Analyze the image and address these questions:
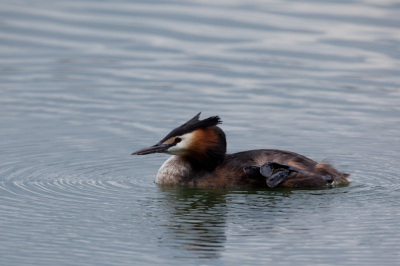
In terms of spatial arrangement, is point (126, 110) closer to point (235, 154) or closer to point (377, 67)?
point (235, 154)

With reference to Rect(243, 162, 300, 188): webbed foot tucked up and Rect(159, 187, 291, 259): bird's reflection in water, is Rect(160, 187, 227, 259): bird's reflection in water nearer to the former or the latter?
Rect(159, 187, 291, 259): bird's reflection in water

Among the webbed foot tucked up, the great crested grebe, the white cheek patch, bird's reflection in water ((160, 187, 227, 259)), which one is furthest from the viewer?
the white cheek patch

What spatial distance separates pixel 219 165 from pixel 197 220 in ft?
5.99

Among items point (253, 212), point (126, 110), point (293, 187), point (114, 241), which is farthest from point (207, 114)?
point (114, 241)

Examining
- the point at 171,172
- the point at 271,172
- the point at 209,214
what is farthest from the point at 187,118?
the point at 209,214

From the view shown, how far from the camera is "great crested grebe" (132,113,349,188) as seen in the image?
12578 mm

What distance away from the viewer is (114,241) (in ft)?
33.7

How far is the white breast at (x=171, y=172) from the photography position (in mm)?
12773

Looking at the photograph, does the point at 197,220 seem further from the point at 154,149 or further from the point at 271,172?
the point at 154,149

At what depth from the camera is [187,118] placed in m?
16.1

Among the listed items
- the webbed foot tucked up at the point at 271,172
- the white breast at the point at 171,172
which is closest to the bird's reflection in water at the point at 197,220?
the white breast at the point at 171,172

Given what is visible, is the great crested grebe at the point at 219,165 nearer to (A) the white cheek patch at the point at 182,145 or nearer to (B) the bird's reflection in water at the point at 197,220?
(A) the white cheek patch at the point at 182,145

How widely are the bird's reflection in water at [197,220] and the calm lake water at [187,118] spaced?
0.03 m

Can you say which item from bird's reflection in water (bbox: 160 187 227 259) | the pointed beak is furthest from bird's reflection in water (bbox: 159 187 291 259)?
the pointed beak
